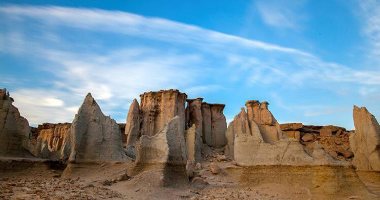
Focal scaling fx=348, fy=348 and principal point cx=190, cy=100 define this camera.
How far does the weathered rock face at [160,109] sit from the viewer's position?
126 feet

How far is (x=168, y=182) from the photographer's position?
1499 cm

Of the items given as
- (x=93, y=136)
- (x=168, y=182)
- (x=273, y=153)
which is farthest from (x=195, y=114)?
(x=168, y=182)

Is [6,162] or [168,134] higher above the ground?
[168,134]

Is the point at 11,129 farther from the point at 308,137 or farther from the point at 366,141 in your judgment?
the point at 308,137

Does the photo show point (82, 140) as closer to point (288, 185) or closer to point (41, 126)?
point (288, 185)

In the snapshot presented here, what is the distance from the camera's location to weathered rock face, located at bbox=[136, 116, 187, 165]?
15.6 m

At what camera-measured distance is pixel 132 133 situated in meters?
36.8

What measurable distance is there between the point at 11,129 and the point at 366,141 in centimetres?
2010

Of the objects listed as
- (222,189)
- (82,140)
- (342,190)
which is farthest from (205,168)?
(342,190)

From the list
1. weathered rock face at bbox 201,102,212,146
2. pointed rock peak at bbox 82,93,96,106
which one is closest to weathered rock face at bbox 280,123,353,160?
weathered rock face at bbox 201,102,212,146

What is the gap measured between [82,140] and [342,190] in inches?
463

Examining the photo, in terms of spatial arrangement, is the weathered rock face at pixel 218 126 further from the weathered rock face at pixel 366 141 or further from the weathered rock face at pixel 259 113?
the weathered rock face at pixel 366 141

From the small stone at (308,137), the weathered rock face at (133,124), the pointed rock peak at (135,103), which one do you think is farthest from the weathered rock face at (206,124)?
the small stone at (308,137)

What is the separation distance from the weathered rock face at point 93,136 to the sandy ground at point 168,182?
0.55 metres
